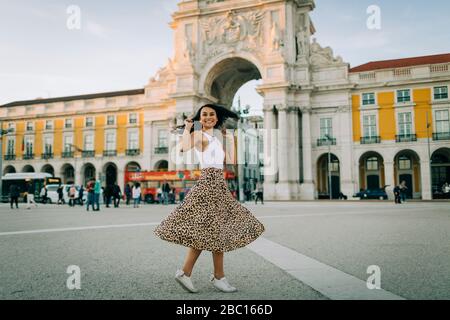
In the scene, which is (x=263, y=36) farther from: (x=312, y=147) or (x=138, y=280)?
(x=138, y=280)

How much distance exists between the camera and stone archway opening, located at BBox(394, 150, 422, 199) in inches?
1614

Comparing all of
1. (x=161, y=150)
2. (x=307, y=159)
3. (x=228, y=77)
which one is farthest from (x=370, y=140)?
(x=161, y=150)

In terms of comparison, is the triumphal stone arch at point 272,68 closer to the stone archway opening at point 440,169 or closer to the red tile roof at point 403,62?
the red tile roof at point 403,62

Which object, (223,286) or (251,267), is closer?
(223,286)

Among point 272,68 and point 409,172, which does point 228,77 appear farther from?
point 409,172

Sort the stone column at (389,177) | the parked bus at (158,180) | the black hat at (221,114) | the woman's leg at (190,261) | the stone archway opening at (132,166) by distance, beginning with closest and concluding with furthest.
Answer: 1. the woman's leg at (190,261)
2. the black hat at (221,114)
3. the parked bus at (158,180)
4. the stone column at (389,177)
5. the stone archway opening at (132,166)

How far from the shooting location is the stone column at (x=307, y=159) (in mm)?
37281

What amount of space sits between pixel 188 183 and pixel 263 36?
17.0 meters

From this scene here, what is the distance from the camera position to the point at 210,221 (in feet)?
12.3

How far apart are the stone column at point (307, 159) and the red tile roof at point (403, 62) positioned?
7.22 metres

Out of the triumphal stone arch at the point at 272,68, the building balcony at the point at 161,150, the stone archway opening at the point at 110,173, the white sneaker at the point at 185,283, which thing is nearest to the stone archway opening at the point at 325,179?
the triumphal stone arch at the point at 272,68

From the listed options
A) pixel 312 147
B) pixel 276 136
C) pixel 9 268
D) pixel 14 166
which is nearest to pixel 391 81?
pixel 312 147

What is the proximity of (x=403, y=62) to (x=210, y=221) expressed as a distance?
4216 cm

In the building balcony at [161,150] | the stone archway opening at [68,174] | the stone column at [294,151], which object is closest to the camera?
the stone column at [294,151]
